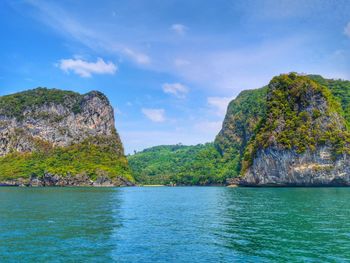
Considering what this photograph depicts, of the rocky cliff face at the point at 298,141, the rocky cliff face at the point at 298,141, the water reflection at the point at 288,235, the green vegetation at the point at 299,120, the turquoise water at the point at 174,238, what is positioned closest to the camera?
the turquoise water at the point at 174,238

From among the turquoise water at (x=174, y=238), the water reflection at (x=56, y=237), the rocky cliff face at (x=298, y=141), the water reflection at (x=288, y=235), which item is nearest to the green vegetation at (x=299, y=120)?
the rocky cliff face at (x=298, y=141)

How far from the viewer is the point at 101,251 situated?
94.9 feet

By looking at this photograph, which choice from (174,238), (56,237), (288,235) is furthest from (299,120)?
(56,237)

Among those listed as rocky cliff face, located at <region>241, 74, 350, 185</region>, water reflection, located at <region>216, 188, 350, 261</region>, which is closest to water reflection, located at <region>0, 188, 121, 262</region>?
water reflection, located at <region>216, 188, 350, 261</region>

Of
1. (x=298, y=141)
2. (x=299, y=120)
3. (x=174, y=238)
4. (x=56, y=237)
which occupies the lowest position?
(x=174, y=238)

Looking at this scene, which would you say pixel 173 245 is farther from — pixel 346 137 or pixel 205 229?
pixel 346 137

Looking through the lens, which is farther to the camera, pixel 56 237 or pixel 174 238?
Result: pixel 174 238

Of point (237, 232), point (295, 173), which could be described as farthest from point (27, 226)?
point (295, 173)

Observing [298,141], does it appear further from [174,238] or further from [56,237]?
[56,237]

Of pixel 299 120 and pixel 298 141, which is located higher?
pixel 299 120

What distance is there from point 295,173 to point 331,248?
135m

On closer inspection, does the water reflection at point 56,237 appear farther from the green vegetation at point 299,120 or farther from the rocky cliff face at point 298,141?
the green vegetation at point 299,120

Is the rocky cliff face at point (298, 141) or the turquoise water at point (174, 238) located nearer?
the turquoise water at point (174, 238)

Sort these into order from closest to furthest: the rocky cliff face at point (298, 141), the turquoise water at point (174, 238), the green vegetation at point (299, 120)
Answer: the turquoise water at point (174, 238) < the rocky cliff face at point (298, 141) < the green vegetation at point (299, 120)
